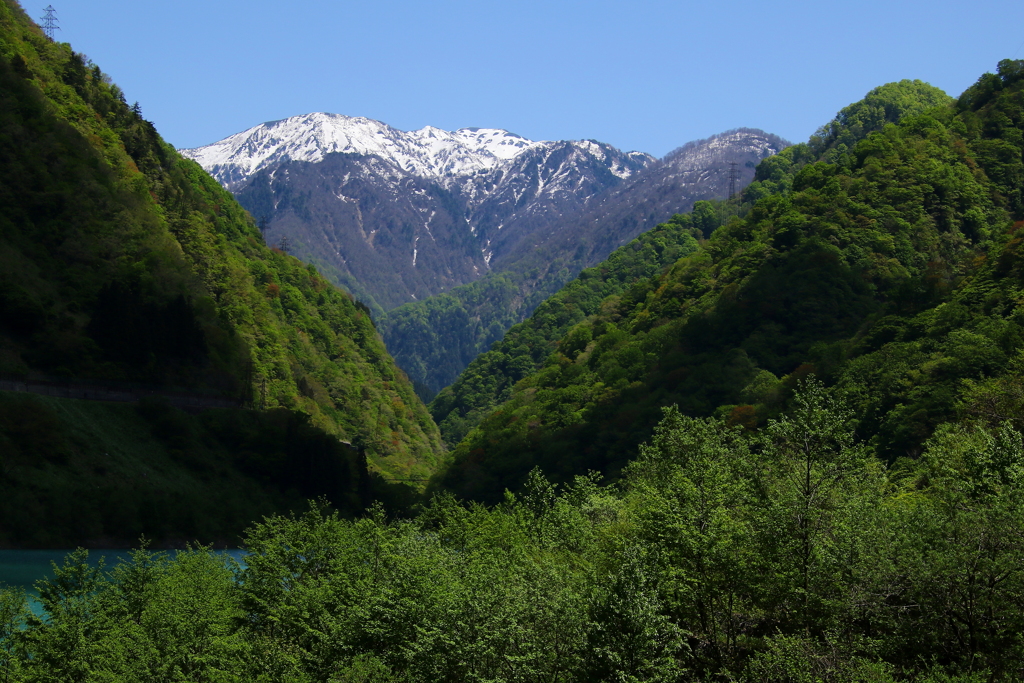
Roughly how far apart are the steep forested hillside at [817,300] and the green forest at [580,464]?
66 centimetres

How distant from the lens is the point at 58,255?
147 meters

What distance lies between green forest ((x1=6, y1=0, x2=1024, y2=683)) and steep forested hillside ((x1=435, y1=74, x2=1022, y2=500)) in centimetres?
66

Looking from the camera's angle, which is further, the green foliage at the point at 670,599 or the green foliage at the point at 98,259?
the green foliage at the point at 98,259

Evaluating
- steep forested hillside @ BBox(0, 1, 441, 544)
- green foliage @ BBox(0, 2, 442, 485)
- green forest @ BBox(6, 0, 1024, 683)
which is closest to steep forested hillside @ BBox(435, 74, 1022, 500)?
green forest @ BBox(6, 0, 1024, 683)

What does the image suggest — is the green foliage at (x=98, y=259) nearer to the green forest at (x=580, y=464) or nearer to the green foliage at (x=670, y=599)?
the green forest at (x=580, y=464)

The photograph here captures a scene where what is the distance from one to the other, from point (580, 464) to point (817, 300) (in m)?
45.5

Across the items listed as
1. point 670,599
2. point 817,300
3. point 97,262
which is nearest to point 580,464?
point 817,300

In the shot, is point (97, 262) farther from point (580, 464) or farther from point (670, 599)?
point (670, 599)

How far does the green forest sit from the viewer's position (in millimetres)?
45906

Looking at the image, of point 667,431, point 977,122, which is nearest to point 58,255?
point 667,431

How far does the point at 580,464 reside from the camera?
15325 centimetres

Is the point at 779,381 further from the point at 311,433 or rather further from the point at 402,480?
the point at 402,480

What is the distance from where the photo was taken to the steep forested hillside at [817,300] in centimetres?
12044

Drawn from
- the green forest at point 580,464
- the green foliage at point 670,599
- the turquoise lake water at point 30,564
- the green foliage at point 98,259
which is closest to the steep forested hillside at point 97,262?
the green foliage at point 98,259
